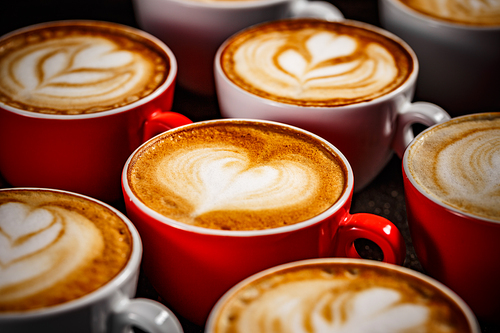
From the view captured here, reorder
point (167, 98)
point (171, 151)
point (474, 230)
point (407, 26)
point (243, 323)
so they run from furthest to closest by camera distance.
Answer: point (407, 26)
point (167, 98)
point (171, 151)
point (474, 230)
point (243, 323)

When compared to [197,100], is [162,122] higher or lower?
higher

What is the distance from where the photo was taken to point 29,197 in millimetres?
605

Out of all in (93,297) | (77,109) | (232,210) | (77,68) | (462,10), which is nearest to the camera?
(93,297)

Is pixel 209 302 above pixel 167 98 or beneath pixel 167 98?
beneath

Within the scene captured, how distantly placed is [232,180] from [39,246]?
23cm

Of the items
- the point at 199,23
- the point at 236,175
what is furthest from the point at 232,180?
the point at 199,23

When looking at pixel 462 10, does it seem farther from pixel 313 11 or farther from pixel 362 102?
pixel 362 102

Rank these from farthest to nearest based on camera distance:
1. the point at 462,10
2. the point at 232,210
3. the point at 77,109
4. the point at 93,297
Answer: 1. the point at 462,10
2. the point at 77,109
3. the point at 232,210
4. the point at 93,297

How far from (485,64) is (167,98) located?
53 cm

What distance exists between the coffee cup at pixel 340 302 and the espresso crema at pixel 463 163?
130 millimetres

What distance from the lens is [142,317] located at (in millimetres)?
476

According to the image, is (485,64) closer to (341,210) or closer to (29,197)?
(341,210)

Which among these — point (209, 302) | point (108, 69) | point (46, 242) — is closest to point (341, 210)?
point (209, 302)

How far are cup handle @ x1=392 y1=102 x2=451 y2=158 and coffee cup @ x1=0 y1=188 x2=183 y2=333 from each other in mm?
440
